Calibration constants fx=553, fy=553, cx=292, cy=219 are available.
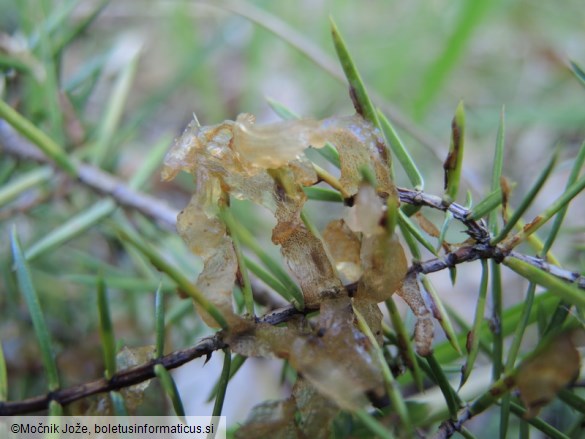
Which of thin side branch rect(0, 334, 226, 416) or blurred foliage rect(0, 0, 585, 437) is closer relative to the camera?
thin side branch rect(0, 334, 226, 416)

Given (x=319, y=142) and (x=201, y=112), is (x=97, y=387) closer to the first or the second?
(x=319, y=142)

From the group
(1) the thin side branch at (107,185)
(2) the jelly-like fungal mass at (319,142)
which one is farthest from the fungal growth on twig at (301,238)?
(1) the thin side branch at (107,185)

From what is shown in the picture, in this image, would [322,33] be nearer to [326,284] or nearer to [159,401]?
[159,401]

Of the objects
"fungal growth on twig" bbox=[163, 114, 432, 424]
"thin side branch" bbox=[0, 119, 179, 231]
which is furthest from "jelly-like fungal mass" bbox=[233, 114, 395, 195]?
"thin side branch" bbox=[0, 119, 179, 231]

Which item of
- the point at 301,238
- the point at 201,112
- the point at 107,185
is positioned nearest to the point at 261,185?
the point at 301,238

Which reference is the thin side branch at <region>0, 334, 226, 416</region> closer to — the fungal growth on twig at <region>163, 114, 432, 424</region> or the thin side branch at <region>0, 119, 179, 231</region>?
the fungal growth on twig at <region>163, 114, 432, 424</region>

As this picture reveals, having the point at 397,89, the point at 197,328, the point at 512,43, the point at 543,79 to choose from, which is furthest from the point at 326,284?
the point at 512,43

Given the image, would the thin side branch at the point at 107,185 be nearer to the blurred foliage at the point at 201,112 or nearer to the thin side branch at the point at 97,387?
the blurred foliage at the point at 201,112

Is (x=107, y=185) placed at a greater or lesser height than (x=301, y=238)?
greater

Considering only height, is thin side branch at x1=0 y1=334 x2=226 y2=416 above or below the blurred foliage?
below
